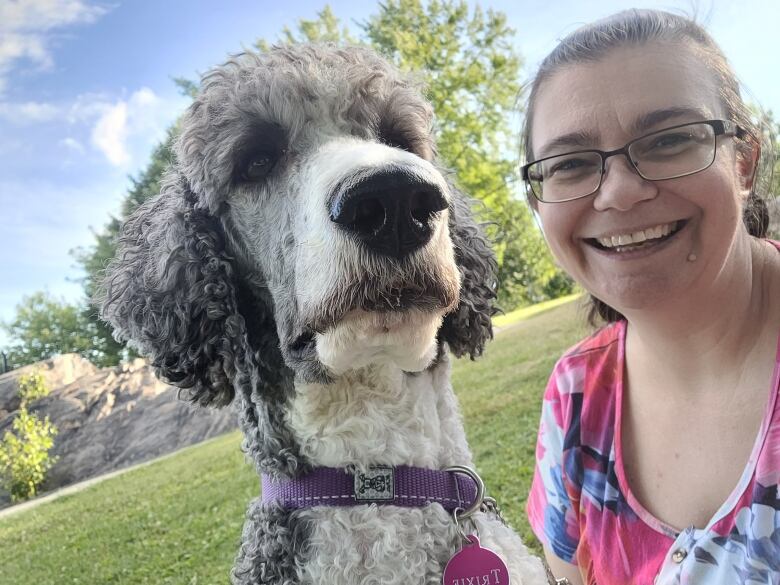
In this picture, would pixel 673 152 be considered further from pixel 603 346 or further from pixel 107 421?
pixel 107 421

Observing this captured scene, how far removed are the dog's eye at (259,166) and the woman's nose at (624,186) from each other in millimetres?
774

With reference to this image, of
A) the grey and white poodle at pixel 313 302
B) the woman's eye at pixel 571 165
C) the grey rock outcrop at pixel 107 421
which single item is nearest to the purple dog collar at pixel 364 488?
the grey and white poodle at pixel 313 302

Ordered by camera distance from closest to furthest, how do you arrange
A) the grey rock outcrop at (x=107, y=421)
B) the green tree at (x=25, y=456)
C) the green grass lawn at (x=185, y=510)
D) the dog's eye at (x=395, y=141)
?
the dog's eye at (x=395, y=141) < the green grass lawn at (x=185, y=510) < the green tree at (x=25, y=456) < the grey rock outcrop at (x=107, y=421)

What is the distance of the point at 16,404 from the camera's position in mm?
11281

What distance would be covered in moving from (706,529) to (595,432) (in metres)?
0.42

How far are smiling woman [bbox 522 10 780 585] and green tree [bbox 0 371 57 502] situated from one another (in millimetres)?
9955

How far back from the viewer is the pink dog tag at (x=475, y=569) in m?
1.30

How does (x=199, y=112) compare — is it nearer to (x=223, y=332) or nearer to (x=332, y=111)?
(x=332, y=111)

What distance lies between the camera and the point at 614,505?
→ 1546 mm

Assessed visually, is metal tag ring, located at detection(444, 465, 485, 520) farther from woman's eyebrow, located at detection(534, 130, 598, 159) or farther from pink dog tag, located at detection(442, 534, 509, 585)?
woman's eyebrow, located at detection(534, 130, 598, 159)

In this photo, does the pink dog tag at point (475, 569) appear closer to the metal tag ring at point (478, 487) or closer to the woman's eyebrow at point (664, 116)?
the metal tag ring at point (478, 487)

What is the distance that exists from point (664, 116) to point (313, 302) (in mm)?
828

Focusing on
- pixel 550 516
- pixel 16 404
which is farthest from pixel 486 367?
pixel 16 404

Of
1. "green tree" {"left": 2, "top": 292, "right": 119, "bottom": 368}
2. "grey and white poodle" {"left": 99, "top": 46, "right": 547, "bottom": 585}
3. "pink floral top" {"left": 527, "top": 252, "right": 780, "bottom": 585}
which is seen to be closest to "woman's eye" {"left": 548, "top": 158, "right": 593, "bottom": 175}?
"grey and white poodle" {"left": 99, "top": 46, "right": 547, "bottom": 585}
